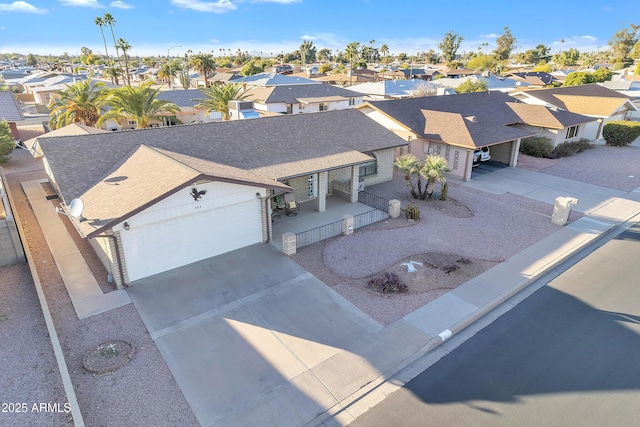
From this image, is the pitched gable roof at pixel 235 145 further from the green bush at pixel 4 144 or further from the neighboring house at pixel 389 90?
the neighboring house at pixel 389 90

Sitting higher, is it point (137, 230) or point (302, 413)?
point (137, 230)

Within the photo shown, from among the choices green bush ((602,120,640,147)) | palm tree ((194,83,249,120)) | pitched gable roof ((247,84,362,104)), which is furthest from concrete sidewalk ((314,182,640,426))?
pitched gable roof ((247,84,362,104))

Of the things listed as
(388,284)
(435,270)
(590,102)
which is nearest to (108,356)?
(388,284)

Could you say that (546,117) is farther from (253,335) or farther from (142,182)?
(142,182)

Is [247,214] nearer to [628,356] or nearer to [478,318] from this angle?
[478,318]

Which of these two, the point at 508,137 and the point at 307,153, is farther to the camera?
the point at 508,137

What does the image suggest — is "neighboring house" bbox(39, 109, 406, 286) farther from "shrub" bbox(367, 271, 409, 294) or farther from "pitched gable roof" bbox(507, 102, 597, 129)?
"pitched gable roof" bbox(507, 102, 597, 129)

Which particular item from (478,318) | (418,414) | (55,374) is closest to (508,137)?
(478,318)
